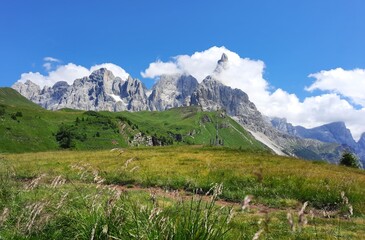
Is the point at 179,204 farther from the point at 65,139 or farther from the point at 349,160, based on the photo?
the point at 65,139

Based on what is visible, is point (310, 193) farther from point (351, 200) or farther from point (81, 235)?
point (81, 235)

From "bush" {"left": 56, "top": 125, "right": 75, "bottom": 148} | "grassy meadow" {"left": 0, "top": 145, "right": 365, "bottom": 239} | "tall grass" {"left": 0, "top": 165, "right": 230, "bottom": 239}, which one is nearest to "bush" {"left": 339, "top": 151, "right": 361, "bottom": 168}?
"grassy meadow" {"left": 0, "top": 145, "right": 365, "bottom": 239}

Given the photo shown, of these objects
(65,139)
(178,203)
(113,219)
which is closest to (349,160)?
(178,203)

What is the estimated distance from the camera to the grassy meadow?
645 centimetres

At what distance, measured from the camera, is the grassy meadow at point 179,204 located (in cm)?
645

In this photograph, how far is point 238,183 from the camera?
85.0 ft

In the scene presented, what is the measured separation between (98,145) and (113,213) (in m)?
165

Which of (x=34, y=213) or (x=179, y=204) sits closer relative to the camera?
(x=179, y=204)

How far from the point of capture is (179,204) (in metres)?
6.97

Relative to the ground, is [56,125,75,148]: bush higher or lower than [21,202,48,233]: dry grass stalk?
higher

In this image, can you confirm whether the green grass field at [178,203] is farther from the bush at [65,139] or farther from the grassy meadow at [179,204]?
the bush at [65,139]

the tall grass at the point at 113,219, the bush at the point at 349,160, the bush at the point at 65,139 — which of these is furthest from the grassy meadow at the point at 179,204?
the bush at the point at 65,139

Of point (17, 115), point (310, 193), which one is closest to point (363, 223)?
point (310, 193)

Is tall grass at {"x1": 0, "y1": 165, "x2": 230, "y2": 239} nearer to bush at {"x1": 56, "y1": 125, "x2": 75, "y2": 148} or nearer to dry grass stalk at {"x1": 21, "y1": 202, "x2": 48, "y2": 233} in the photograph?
dry grass stalk at {"x1": 21, "y1": 202, "x2": 48, "y2": 233}
